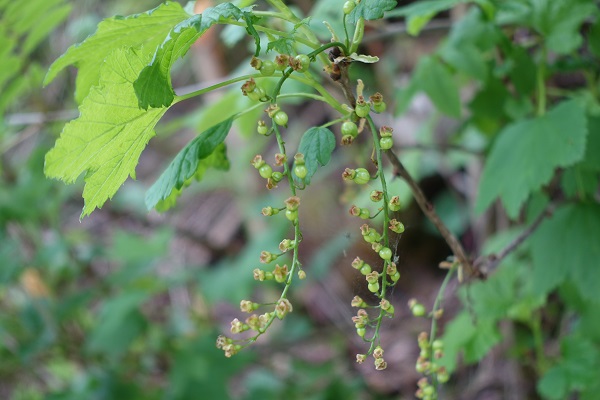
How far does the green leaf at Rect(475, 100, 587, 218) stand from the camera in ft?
3.50

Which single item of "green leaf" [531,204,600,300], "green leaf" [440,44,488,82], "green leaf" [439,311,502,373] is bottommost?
"green leaf" [439,311,502,373]

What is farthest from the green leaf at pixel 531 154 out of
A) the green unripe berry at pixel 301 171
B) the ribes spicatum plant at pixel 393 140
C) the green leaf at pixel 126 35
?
the green leaf at pixel 126 35

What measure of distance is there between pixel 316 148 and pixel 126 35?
279 mm

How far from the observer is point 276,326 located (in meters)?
2.78

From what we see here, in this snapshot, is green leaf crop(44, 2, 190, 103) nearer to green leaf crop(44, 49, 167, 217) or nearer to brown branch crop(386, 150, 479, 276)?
green leaf crop(44, 49, 167, 217)

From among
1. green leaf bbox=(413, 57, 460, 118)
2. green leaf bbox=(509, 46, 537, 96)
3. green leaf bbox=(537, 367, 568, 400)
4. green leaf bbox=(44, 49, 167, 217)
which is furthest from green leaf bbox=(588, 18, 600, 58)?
green leaf bbox=(44, 49, 167, 217)

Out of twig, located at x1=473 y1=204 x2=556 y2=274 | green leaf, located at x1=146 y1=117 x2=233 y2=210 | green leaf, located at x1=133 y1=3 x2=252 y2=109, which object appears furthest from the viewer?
twig, located at x1=473 y1=204 x2=556 y2=274

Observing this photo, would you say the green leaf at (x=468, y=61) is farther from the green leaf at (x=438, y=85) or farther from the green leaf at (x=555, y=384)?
the green leaf at (x=555, y=384)

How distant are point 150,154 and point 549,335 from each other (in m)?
3.27

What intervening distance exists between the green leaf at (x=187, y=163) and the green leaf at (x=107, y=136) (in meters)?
0.06

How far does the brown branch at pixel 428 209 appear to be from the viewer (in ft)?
2.77

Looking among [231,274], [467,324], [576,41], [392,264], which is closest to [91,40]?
[392,264]

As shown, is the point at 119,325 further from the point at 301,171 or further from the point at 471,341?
the point at 301,171

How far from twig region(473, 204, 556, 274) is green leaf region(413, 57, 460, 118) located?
0.30m
